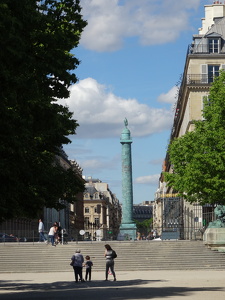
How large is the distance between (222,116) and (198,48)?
25.9m

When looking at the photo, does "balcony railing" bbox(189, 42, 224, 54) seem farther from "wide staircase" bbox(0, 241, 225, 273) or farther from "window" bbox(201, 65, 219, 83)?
"wide staircase" bbox(0, 241, 225, 273)

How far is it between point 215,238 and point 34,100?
3385cm

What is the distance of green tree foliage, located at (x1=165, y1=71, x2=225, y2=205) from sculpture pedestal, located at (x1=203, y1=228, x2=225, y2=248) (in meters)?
2.53

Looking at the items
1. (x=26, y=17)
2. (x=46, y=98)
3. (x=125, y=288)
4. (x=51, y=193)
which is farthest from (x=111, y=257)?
(x=26, y=17)

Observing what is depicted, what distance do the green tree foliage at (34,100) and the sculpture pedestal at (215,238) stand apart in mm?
24040

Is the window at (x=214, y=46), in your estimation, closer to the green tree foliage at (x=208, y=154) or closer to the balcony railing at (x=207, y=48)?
the balcony railing at (x=207, y=48)

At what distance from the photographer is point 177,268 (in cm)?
5322

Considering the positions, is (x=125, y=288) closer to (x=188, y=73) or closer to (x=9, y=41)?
(x=9, y=41)

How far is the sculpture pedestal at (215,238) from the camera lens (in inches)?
2216

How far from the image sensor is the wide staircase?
5359cm

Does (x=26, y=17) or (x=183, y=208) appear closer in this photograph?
(x=26, y=17)

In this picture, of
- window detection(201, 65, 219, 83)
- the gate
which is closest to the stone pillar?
the gate

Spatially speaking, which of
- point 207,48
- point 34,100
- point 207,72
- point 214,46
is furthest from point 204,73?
point 34,100

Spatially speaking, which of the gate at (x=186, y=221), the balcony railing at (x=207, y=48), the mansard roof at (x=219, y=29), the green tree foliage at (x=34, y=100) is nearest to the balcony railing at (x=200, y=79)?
the balcony railing at (x=207, y=48)
